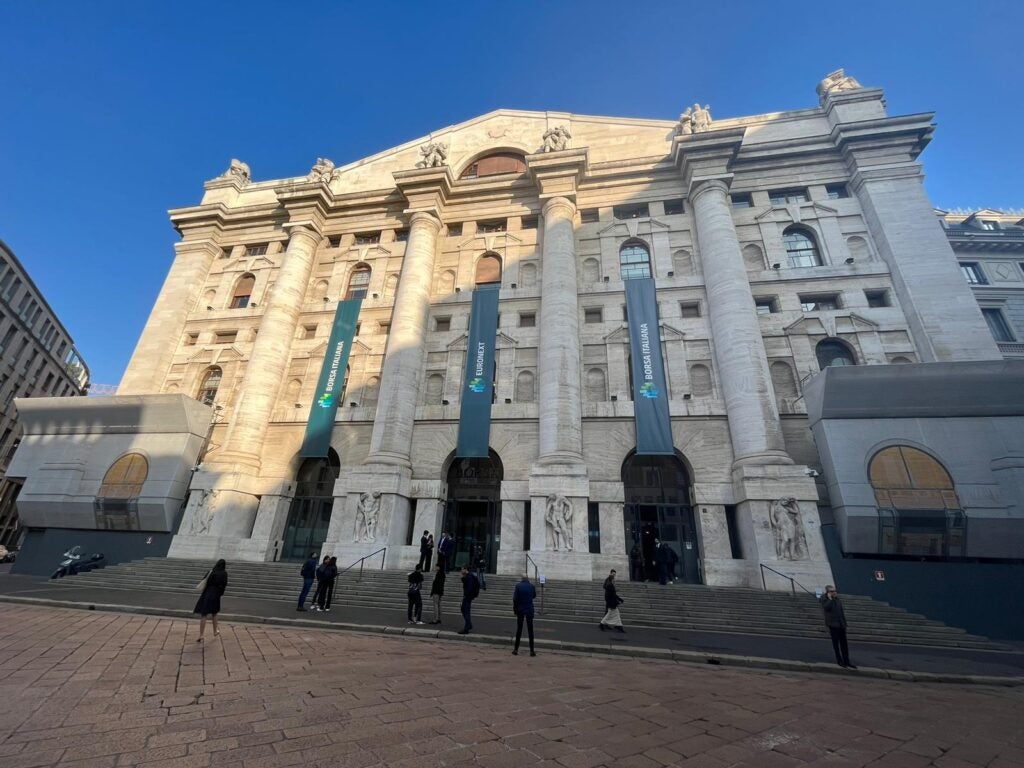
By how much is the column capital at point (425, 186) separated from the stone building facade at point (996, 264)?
32.6m

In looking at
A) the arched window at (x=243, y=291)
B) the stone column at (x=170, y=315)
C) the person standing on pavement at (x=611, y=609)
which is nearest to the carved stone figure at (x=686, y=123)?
the person standing on pavement at (x=611, y=609)

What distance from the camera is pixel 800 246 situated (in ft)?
80.1

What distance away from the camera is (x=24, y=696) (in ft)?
16.5

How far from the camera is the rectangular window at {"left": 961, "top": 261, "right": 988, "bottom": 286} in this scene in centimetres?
2934

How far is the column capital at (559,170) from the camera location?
2578 cm

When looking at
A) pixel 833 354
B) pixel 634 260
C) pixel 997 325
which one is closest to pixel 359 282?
pixel 634 260

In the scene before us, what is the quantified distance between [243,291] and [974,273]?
1925 inches

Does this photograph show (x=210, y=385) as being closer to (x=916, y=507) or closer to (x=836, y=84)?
(x=916, y=507)

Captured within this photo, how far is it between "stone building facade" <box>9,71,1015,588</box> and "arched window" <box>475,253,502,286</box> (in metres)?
0.12

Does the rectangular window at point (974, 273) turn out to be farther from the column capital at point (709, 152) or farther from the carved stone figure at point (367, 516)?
the carved stone figure at point (367, 516)

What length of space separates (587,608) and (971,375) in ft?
53.1

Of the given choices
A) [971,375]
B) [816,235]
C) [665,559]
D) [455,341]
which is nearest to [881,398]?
[971,375]

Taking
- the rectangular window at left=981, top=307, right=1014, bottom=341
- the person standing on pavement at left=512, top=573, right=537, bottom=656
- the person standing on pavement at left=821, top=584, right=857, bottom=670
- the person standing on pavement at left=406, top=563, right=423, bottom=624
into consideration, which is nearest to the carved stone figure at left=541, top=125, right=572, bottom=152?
the person standing on pavement at left=406, top=563, right=423, bottom=624

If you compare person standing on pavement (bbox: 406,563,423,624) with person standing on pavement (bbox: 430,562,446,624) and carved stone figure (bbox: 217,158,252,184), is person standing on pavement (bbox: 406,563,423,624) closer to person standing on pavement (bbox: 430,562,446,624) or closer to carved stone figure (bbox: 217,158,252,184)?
person standing on pavement (bbox: 430,562,446,624)
